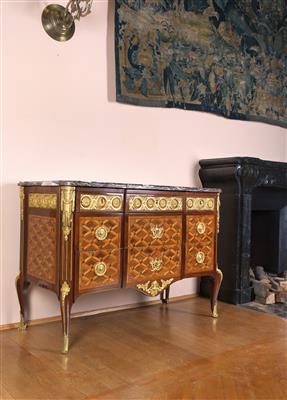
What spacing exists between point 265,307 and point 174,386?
182cm

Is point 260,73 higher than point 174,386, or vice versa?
point 260,73

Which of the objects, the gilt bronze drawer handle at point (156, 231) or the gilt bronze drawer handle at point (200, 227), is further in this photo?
the gilt bronze drawer handle at point (200, 227)

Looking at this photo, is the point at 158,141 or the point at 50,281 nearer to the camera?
the point at 50,281

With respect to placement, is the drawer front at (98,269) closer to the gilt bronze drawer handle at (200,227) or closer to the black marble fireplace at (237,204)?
the gilt bronze drawer handle at (200,227)

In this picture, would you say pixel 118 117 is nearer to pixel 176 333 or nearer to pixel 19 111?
pixel 19 111

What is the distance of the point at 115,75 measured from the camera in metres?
3.42

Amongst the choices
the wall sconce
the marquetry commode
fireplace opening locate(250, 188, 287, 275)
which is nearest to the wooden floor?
the marquetry commode

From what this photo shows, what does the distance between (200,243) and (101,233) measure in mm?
912

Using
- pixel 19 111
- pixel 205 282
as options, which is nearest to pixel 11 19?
pixel 19 111

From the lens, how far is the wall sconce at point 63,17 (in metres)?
3.04

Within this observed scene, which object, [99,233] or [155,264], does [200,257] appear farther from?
[99,233]

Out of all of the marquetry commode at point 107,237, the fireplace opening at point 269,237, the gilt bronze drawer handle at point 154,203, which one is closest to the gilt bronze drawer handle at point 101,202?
the marquetry commode at point 107,237

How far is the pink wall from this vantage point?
2.94 metres

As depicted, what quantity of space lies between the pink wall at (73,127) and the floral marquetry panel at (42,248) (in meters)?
0.21
